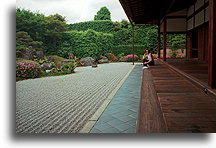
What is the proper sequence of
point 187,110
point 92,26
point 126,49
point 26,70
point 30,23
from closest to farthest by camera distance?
point 187,110, point 26,70, point 30,23, point 92,26, point 126,49

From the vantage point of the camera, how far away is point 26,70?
6.42 m

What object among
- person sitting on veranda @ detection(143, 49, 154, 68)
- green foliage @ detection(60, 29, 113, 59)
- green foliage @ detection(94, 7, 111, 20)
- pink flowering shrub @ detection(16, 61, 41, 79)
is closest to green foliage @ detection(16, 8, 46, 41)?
green foliage @ detection(60, 29, 113, 59)

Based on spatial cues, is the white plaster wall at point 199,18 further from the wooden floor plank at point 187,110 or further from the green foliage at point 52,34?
the green foliage at point 52,34

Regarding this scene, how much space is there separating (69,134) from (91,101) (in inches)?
57.5

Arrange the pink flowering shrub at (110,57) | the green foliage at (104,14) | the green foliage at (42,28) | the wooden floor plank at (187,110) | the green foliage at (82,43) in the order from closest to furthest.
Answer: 1. the wooden floor plank at (187,110)
2. the green foliage at (42,28)
3. the green foliage at (104,14)
4. the green foliage at (82,43)
5. the pink flowering shrub at (110,57)

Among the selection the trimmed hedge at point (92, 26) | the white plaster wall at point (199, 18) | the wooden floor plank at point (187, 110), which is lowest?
the wooden floor plank at point (187, 110)

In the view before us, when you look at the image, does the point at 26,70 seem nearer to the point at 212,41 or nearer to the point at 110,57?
the point at 212,41

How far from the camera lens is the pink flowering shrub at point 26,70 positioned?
6242mm

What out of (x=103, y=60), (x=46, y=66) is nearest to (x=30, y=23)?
(x=46, y=66)

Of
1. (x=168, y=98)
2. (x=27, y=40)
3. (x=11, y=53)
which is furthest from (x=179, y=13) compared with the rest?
(x=11, y=53)

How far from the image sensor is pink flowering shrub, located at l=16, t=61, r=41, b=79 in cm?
624

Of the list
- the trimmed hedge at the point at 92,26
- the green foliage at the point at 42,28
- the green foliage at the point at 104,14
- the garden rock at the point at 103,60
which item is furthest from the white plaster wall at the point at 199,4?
the trimmed hedge at the point at 92,26

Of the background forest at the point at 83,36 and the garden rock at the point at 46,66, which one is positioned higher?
the background forest at the point at 83,36
